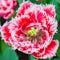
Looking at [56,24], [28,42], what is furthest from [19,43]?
[56,24]

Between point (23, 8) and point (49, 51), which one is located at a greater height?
point (23, 8)

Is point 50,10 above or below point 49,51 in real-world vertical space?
above

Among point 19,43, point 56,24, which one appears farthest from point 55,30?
point 19,43

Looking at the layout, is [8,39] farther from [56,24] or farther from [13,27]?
[56,24]

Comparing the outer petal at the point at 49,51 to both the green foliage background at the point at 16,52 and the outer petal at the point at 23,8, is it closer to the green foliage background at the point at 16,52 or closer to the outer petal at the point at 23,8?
the green foliage background at the point at 16,52

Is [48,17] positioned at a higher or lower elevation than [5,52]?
higher

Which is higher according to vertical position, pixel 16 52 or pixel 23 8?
pixel 23 8

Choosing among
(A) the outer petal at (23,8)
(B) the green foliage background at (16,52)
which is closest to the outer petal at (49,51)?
(B) the green foliage background at (16,52)
